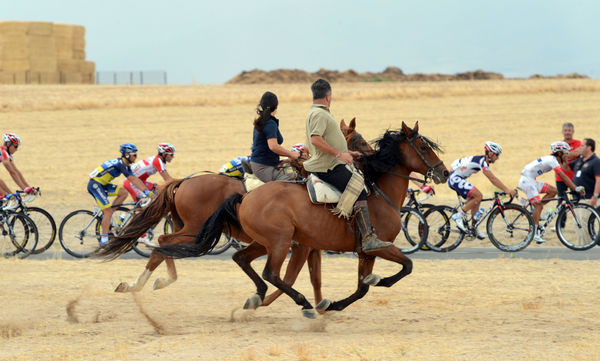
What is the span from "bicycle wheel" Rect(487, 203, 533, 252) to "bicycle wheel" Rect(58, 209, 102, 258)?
7.32 metres

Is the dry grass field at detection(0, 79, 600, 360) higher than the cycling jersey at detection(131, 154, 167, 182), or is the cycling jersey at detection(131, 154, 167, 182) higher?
the cycling jersey at detection(131, 154, 167, 182)

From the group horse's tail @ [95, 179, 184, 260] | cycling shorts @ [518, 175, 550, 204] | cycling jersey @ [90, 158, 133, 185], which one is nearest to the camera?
horse's tail @ [95, 179, 184, 260]

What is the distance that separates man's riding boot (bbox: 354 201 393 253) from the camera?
28.7 ft

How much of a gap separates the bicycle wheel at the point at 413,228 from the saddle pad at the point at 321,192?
22.5 feet

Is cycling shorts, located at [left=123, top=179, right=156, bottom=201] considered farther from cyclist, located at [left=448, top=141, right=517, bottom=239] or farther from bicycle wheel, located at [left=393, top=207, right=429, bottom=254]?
cyclist, located at [left=448, top=141, right=517, bottom=239]

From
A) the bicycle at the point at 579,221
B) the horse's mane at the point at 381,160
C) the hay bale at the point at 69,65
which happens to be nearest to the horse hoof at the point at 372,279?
the horse's mane at the point at 381,160

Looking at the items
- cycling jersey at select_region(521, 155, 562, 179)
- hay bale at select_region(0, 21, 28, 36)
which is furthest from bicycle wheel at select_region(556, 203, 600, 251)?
hay bale at select_region(0, 21, 28, 36)

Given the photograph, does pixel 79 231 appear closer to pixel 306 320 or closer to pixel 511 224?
pixel 306 320

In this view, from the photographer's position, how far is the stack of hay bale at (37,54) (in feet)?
235

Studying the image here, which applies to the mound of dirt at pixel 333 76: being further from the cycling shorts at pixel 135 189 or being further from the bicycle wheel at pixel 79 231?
the bicycle wheel at pixel 79 231

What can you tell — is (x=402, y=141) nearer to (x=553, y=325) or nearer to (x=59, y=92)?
(x=553, y=325)

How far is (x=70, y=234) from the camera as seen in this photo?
15469 mm

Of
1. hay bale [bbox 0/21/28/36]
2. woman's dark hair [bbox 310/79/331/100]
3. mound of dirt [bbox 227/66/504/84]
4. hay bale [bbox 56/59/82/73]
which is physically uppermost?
hay bale [bbox 0/21/28/36]

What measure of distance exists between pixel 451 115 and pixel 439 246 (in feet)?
76.6
